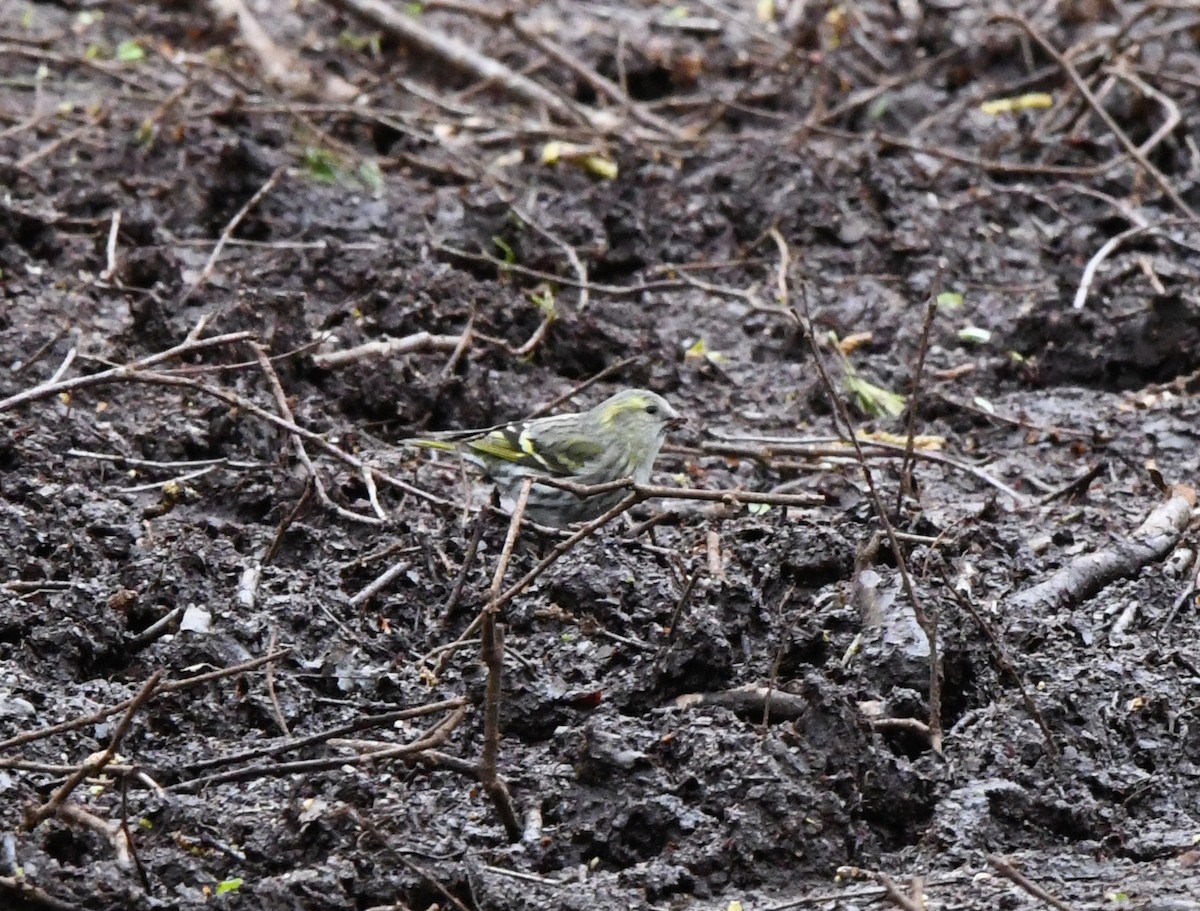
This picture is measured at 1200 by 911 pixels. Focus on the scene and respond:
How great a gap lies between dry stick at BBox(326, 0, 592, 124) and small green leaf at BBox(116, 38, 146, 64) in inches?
43.1

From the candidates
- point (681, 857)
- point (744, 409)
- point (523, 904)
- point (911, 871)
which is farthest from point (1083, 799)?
point (744, 409)

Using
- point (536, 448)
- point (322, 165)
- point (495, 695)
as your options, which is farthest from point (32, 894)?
point (322, 165)

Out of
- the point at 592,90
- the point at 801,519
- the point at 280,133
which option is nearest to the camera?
the point at 801,519

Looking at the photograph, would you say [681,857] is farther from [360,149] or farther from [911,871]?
[360,149]

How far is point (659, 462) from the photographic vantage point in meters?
6.97

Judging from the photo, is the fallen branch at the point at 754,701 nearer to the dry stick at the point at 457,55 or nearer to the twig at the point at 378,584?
the twig at the point at 378,584

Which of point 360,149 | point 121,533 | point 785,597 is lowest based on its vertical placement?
point 360,149

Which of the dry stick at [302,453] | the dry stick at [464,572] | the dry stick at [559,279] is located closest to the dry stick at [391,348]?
the dry stick at [302,453]

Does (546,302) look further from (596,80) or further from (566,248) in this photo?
(596,80)

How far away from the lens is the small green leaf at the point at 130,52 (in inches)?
394

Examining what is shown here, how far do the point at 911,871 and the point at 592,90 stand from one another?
22.8 ft

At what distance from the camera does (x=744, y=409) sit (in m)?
7.27

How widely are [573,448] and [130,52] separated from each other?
15.6ft

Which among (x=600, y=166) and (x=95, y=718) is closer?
(x=95, y=718)
